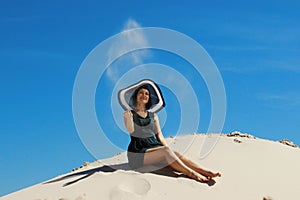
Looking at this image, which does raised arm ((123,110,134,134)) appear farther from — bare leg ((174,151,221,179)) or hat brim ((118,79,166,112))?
bare leg ((174,151,221,179))

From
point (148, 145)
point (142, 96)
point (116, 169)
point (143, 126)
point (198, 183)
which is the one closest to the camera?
point (198, 183)

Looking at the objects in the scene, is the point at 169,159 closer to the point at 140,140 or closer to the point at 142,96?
the point at 140,140

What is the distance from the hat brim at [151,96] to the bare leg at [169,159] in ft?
3.25

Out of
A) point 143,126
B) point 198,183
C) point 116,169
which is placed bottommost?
point 198,183

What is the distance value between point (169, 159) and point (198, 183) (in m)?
0.74

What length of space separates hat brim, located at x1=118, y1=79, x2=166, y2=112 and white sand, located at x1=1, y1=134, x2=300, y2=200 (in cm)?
132

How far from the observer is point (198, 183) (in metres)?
10.4

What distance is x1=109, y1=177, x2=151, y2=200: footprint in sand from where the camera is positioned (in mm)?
9589

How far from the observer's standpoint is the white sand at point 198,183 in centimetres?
992

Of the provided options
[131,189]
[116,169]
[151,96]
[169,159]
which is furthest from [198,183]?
[151,96]

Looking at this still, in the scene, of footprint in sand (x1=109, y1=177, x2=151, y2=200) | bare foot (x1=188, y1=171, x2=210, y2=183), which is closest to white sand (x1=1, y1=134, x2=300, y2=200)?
footprint in sand (x1=109, y1=177, x2=151, y2=200)

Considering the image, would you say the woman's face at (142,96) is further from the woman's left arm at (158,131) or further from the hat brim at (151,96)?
the woman's left arm at (158,131)

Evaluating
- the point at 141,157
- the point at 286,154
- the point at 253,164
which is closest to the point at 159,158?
the point at 141,157

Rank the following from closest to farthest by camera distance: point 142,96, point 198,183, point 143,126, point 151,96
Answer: point 198,183
point 143,126
point 142,96
point 151,96
